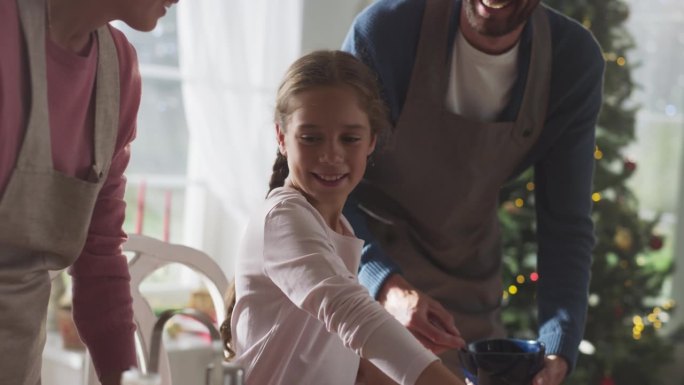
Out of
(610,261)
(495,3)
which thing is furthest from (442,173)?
(610,261)

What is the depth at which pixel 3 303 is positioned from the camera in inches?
43.9

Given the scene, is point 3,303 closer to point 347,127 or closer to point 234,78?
point 347,127

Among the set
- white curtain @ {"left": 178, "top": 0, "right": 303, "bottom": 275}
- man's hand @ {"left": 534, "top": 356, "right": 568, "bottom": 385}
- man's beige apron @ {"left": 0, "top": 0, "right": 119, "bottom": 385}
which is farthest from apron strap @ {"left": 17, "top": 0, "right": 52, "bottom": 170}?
white curtain @ {"left": 178, "top": 0, "right": 303, "bottom": 275}

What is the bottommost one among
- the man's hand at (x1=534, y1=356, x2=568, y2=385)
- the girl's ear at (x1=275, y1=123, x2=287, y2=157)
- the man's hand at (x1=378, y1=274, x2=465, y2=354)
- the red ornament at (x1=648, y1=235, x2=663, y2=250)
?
the red ornament at (x1=648, y1=235, x2=663, y2=250)

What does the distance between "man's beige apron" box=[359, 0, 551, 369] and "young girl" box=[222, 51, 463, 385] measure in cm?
26

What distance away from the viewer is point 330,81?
1.38 m

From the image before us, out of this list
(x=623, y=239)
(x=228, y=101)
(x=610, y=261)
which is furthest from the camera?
(x=610, y=261)

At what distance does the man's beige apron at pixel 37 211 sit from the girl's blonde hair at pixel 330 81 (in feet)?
0.88

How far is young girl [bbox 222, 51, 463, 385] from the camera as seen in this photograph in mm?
1176

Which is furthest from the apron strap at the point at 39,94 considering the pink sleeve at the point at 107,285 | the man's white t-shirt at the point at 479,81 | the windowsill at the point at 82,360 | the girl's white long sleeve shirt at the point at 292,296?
the windowsill at the point at 82,360

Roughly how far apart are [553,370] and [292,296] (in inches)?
21.1

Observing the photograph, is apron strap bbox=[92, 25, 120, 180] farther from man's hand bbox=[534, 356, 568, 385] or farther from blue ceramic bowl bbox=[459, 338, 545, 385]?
man's hand bbox=[534, 356, 568, 385]

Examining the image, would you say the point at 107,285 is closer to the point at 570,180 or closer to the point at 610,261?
the point at 570,180

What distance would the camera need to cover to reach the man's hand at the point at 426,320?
1.35 metres
